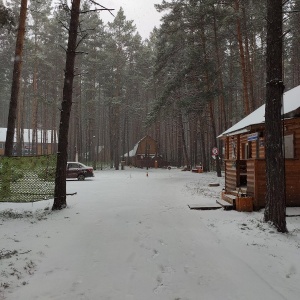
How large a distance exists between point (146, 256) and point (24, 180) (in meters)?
6.18

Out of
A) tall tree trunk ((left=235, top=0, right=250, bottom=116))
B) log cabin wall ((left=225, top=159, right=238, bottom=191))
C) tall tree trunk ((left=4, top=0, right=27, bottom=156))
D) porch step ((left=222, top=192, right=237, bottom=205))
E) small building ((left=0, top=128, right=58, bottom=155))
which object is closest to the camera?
porch step ((left=222, top=192, right=237, bottom=205))

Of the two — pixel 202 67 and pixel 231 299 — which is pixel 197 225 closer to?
pixel 231 299

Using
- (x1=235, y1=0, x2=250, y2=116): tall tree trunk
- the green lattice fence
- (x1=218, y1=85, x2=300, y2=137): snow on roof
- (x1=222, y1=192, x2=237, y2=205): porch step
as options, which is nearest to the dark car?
(x1=235, y1=0, x2=250, y2=116): tall tree trunk

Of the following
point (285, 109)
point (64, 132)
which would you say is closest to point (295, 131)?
point (285, 109)

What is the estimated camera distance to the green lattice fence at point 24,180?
9914mm

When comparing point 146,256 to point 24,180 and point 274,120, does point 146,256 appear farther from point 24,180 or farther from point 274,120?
point 24,180

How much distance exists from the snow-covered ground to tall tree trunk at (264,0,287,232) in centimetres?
65

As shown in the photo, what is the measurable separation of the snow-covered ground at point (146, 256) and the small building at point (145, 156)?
39.2m

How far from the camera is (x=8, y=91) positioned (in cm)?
5334

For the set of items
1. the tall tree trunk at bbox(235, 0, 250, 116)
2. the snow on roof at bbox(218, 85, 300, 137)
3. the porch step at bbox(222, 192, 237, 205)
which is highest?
the tall tree trunk at bbox(235, 0, 250, 116)

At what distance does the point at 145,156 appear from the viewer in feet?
164

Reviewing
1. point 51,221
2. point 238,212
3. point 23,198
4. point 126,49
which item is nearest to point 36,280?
point 51,221

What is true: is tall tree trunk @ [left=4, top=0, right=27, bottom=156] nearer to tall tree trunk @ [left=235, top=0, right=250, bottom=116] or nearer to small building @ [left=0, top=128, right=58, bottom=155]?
tall tree trunk @ [left=235, top=0, right=250, bottom=116]

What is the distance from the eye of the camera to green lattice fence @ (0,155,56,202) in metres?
9.91
